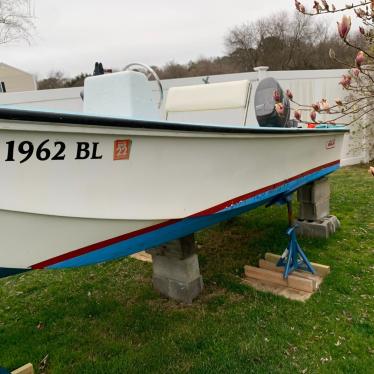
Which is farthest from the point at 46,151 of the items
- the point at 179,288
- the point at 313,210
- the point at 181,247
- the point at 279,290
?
the point at 313,210

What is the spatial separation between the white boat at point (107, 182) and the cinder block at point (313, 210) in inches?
89.3

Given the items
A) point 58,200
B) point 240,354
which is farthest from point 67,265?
point 240,354

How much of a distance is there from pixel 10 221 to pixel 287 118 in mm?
3014

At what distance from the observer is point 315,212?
5.17 metres

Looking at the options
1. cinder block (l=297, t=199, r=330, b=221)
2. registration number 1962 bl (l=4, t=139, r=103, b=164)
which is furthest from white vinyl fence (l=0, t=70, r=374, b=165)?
registration number 1962 bl (l=4, t=139, r=103, b=164)

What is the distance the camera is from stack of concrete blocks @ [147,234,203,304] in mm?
Answer: 3641

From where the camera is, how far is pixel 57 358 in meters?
3.07

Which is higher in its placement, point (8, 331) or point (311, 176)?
point (311, 176)

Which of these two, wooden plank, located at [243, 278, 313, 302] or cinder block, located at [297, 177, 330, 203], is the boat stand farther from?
cinder block, located at [297, 177, 330, 203]

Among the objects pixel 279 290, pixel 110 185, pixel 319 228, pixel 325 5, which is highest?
pixel 325 5

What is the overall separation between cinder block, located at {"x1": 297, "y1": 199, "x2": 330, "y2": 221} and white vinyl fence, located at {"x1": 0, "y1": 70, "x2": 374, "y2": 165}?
11.7 feet

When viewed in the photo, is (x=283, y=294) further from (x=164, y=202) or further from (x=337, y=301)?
(x=164, y=202)

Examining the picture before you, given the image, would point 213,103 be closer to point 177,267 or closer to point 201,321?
point 177,267

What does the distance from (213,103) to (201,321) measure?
2318 millimetres
